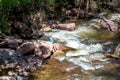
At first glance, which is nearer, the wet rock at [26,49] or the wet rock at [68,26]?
the wet rock at [26,49]

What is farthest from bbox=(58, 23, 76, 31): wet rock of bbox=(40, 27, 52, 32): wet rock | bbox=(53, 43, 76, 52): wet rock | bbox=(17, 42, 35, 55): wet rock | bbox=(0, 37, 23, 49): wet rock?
bbox=(17, 42, 35, 55): wet rock

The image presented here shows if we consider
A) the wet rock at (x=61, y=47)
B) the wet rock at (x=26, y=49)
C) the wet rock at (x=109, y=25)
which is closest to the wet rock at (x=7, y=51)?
the wet rock at (x=26, y=49)

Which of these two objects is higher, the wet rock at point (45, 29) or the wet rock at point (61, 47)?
the wet rock at point (45, 29)

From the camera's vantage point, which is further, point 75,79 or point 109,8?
point 109,8

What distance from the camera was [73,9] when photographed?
66.4ft

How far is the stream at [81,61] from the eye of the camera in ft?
34.8

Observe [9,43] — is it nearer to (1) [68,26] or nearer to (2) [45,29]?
(2) [45,29]

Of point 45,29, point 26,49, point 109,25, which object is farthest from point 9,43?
point 109,25

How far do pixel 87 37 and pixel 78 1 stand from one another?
17.5ft

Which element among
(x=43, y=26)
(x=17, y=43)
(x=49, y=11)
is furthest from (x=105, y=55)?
(x=49, y=11)

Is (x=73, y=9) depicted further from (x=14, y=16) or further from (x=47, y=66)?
(x=47, y=66)

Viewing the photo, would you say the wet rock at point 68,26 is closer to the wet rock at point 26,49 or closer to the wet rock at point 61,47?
the wet rock at point 61,47

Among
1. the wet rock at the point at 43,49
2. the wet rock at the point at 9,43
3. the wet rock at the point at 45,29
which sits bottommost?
the wet rock at the point at 45,29

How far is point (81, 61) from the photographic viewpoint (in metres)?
12.0
